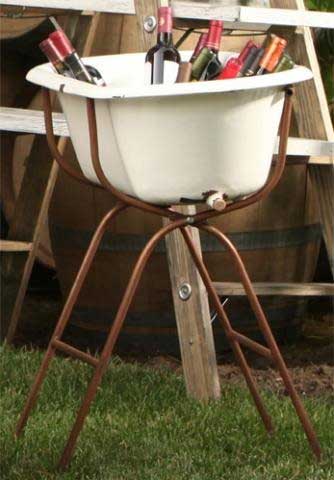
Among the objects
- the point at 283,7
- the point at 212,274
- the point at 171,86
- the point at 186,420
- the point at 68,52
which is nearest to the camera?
the point at 171,86

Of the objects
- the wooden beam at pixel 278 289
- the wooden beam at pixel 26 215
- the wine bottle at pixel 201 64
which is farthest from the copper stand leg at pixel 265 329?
the wooden beam at pixel 26 215

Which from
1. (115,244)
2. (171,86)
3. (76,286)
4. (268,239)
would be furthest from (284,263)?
(171,86)

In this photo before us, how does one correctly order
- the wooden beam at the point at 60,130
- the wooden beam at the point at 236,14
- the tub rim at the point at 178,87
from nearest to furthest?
the tub rim at the point at 178,87 → the wooden beam at the point at 236,14 → the wooden beam at the point at 60,130

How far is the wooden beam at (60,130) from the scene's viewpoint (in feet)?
12.3

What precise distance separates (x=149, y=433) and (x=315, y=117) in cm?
110

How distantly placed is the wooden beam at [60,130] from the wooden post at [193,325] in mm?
371

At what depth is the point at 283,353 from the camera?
502 cm

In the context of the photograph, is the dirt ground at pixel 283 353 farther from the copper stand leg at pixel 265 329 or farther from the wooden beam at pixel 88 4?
the wooden beam at pixel 88 4

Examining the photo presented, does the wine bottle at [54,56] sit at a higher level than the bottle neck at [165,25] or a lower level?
lower

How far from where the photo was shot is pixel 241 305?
16.1 feet

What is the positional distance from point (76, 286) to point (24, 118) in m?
1.05

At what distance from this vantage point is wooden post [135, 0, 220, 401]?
387 cm

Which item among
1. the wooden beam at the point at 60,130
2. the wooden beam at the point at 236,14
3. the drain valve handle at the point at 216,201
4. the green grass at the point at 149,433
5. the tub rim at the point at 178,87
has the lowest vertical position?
the green grass at the point at 149,433

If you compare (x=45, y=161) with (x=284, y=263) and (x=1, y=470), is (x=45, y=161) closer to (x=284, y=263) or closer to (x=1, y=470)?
(x=284, y=263)
